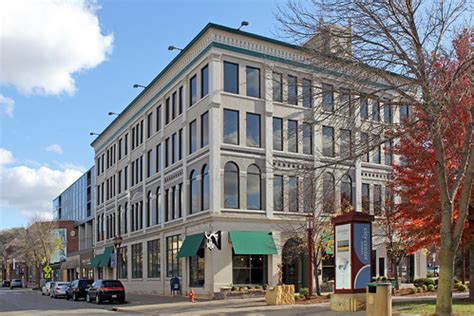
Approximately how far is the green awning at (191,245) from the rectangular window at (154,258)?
7602mm

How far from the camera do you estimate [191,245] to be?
38.1 meters

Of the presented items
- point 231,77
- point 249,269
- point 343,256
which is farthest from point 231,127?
point 343,256

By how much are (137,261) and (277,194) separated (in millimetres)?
19172

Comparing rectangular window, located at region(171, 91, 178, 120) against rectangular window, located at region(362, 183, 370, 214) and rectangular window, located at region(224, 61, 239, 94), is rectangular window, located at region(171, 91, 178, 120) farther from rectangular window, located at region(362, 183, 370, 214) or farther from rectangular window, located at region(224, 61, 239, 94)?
rectangular window, located at region(362, 183, 370, 214)

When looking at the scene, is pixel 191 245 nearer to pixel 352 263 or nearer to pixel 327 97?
pixel 352 263

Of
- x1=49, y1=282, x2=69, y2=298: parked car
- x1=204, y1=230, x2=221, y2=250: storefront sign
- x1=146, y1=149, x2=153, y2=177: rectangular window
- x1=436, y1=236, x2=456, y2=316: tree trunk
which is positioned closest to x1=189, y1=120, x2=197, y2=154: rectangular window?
x1=204, y1=230, x2=221, y2=250: storefront sign

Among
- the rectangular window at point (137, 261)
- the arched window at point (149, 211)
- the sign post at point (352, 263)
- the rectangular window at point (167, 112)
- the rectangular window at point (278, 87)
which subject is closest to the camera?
the rectangular window at point (278, 87)

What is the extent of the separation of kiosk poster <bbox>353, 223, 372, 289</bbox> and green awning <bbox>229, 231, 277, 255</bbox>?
13.3 meters

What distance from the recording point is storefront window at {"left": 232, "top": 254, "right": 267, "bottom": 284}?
120 ft

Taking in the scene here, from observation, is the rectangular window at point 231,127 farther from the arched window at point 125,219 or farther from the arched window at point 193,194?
the arched window at point 125,219

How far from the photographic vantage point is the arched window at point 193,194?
130ft

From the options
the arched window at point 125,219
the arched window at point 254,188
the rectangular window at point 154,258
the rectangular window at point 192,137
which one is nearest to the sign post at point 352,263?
the arched window at point 254,188

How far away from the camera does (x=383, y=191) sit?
42969 mm

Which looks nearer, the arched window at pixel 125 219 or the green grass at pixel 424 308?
the green grass at pixel 424 308
